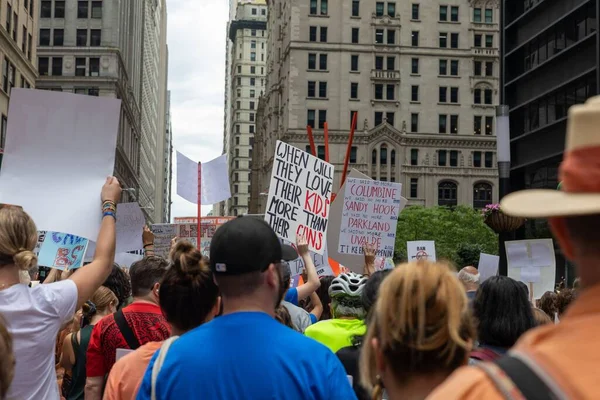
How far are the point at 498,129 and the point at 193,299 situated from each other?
311 inches

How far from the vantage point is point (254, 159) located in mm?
101188

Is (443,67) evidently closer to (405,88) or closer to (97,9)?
(405,88)

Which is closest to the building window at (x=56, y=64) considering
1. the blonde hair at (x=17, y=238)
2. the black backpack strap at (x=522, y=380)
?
the blonde hair at (x=17, y=238)

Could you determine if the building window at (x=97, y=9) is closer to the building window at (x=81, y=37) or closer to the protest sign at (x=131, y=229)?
the building window at (x=81, y=37)

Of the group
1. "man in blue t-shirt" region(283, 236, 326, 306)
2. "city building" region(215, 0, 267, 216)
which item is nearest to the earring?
"man in blue t-shirt" region(283, 236, 326, 306)

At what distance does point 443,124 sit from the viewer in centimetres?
7988

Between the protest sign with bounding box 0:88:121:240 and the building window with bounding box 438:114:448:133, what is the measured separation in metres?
76.8

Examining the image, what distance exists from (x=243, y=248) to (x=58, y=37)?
250ft

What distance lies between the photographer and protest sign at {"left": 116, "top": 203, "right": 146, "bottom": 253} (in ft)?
36.6

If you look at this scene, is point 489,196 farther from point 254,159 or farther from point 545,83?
point 545,83

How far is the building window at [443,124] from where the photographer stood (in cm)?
7981

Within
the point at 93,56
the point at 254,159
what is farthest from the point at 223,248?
the point at 254,159

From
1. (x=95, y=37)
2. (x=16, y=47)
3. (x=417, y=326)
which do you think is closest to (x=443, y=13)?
(x=95, y=37)

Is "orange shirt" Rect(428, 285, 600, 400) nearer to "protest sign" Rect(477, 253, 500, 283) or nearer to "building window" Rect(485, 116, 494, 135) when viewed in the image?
"protest sign" Rect(477, 253, 500, 283)
